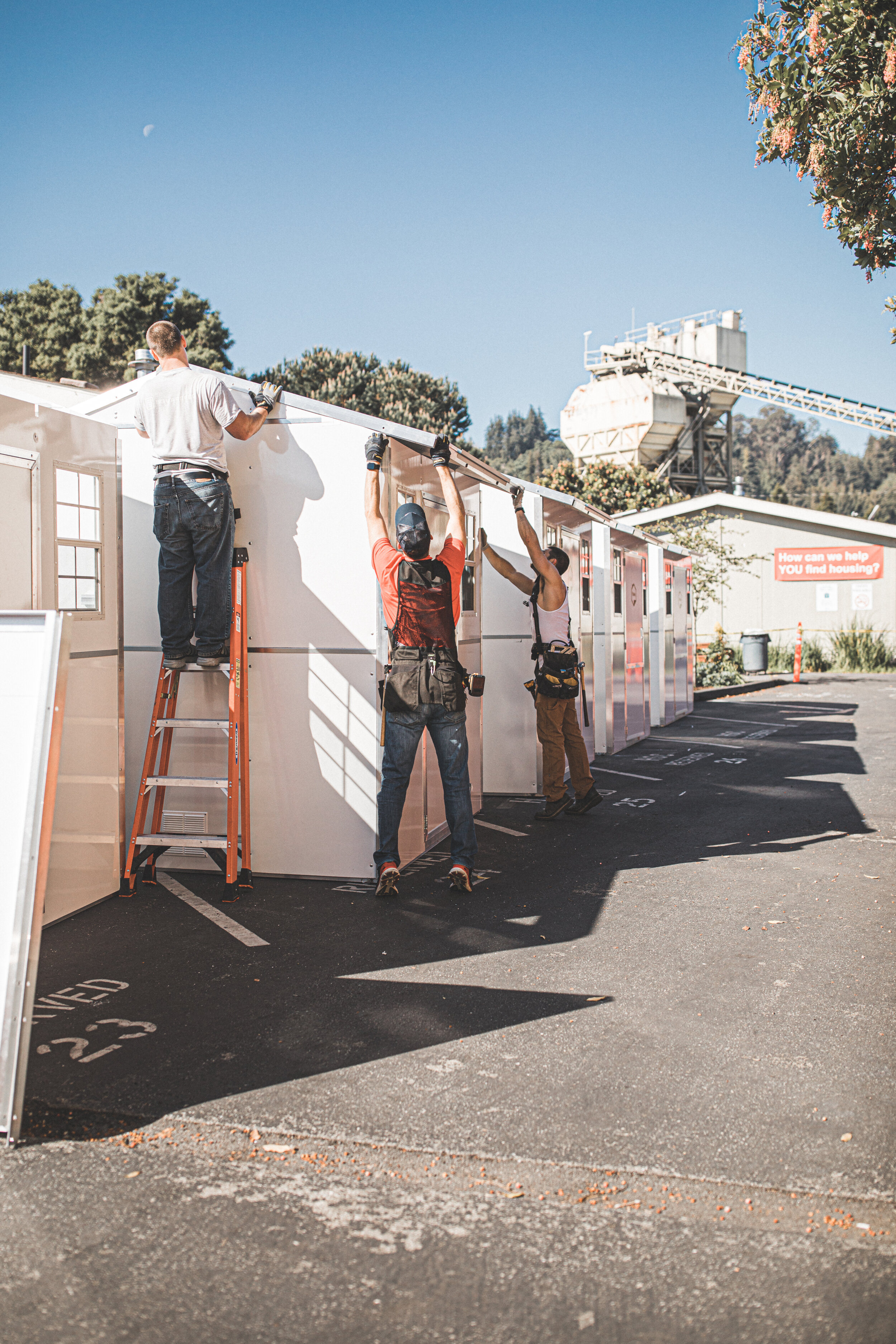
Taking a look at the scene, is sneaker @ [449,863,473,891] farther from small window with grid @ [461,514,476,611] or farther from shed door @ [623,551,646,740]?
shed door @ [623,551,646,740]

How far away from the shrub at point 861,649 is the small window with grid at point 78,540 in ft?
85.8

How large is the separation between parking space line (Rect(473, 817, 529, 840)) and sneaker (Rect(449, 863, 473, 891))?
156cm

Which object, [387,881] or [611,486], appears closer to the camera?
[387,881]

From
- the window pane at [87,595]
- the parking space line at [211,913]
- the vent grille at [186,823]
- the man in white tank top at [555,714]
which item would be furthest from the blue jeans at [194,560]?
the man in white tank top at [555,714]

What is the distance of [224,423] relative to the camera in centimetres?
609

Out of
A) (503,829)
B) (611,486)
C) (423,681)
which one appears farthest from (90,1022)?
(611,486)

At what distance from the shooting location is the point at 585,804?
893 centimetres

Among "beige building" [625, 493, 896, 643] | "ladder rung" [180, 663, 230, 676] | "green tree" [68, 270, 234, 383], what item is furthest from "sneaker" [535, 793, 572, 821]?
"green tree" [68, 270, 234, 383]

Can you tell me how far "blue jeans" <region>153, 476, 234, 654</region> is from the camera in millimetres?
6102

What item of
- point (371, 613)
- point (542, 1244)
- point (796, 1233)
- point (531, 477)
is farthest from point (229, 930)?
point (531, 477)

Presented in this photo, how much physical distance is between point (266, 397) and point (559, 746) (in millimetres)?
4104

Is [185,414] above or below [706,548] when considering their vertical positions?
below

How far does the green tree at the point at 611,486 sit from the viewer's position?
3916cm

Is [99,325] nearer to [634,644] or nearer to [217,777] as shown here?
[634,644]
